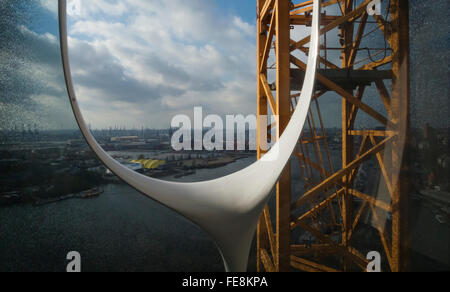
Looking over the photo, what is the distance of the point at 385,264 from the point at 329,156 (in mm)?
808

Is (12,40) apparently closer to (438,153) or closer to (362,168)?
(362,168)

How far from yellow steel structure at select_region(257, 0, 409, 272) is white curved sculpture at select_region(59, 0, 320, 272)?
295 millimetres

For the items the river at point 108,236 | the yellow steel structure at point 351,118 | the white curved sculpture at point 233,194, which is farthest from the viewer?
the river at point 108,236

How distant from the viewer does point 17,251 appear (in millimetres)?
1202

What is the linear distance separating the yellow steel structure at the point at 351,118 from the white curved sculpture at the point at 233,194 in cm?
30

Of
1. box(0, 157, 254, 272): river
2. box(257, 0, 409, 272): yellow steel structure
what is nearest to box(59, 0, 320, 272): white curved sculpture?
box(257, 0, 409, 272): yellow steel structure

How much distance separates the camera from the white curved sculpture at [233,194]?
691 millimetres

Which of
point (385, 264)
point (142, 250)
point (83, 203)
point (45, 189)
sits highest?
point (45, 189)

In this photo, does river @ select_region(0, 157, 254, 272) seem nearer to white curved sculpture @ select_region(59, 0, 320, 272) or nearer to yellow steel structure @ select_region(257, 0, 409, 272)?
yellow steel structure @ select_region(257, 0, 409, 272)

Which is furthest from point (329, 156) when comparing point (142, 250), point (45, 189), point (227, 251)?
point (45, 189)

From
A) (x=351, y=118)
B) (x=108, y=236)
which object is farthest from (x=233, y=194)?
(x=108, y=236)

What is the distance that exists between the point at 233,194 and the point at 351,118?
1.15 meters

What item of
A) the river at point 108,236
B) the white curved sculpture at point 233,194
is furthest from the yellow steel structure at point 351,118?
the river at point 108,236

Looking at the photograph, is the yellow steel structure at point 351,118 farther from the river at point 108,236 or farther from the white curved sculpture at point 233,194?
the river at point 108,236
